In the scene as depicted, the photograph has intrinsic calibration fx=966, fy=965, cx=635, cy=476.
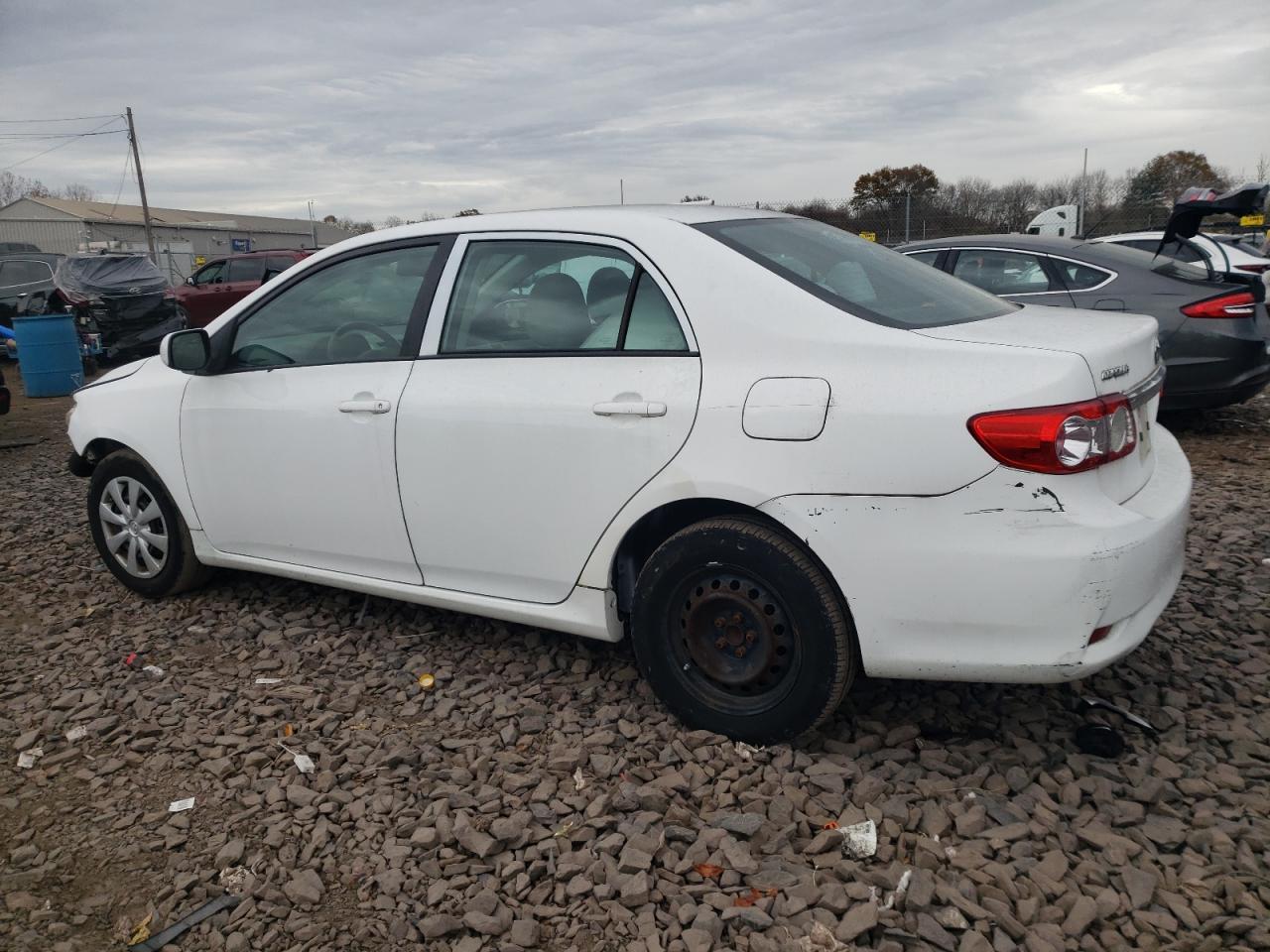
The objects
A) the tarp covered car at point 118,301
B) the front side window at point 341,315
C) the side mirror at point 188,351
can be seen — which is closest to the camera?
the front side window at point 341,315

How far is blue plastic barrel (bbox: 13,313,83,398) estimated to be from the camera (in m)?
11.9

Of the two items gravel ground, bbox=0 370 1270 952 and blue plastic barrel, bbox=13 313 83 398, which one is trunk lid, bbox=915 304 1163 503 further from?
blue plastic barrel, bbox=13 313 83 398

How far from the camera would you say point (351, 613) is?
436cm

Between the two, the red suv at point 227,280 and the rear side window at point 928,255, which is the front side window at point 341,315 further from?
the red suv at point 227,280

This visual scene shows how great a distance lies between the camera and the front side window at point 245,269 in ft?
57.3

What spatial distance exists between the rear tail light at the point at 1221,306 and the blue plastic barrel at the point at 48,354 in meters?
12.2

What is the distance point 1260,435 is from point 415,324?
264 inches

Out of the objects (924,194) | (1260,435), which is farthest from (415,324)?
(924,194)

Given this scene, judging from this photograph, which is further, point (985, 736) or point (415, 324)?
point (415, 324)

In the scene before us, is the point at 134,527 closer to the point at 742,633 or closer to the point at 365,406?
the point at 365,406

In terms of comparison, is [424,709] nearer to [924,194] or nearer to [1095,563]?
[1095,563]

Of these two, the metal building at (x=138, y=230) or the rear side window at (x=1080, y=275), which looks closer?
the rear side window at (x=1080, y=275)

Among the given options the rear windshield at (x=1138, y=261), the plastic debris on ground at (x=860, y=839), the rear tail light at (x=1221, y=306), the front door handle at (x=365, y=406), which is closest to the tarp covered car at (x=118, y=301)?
the front door handle at (x=365, y=406)

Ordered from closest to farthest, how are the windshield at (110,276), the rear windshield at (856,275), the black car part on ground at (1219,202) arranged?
the rear windshield at (856,275) → the black car part on ground at (1219,202) → the windshield at (110,276)
